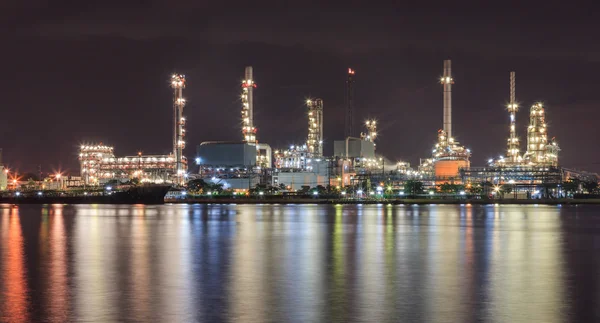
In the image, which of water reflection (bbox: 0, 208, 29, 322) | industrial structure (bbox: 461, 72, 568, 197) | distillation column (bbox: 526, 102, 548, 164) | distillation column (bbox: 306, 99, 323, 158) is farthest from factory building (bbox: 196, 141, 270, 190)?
water reflection (bbox: 0, 208, 29, 322)

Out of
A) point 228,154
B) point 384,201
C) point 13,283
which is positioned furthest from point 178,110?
point 13,283

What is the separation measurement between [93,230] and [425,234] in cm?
1577

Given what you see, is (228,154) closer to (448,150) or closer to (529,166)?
(448,150)

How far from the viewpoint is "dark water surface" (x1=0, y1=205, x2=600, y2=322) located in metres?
13.0

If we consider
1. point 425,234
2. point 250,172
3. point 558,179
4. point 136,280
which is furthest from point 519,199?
point 136,280

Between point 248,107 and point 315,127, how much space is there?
13.6m

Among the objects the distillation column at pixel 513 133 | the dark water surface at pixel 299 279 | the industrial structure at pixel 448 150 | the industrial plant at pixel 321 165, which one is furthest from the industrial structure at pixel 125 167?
the dark water surface at pixel 299 279

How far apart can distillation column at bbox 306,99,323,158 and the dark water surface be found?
96.5 metres

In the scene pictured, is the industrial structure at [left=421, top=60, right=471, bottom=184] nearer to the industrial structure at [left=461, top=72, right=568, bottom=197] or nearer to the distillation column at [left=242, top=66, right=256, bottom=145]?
the industrial structure at [left=461, top=72, right=568, bottom=197]

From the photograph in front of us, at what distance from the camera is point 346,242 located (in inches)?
1141

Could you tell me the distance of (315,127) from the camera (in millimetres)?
128875

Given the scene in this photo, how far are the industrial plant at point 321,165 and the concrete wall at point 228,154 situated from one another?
6.2 inches

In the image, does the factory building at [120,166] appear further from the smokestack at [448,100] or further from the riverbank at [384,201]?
the smokestack at [448,100]

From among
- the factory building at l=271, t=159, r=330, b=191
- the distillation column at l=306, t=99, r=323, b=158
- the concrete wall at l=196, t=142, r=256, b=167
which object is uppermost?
the distillation column at l=306, t=99, r=323, b=158
